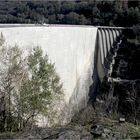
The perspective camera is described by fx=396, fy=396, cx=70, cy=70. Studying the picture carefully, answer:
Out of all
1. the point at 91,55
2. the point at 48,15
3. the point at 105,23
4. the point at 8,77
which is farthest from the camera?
the point at 48,15

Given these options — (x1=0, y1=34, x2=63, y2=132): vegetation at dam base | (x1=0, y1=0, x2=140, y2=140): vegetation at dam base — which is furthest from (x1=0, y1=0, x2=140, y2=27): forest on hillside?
(x1=0, y1=34, x2=63, y2=132): vegetation at dam base

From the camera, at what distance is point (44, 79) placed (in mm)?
15844

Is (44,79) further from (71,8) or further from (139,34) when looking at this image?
(71,8)

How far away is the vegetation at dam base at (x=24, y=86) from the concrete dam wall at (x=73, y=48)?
4.36 feet

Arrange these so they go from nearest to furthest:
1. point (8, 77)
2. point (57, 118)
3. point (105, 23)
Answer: point (8, 77) < point (57, 118) < point (105, 23)

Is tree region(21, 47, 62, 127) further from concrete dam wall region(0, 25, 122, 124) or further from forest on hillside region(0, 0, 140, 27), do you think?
forest on hillside region(0, 0, 140, 27)

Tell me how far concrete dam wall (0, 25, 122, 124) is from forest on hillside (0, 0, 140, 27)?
327 cm

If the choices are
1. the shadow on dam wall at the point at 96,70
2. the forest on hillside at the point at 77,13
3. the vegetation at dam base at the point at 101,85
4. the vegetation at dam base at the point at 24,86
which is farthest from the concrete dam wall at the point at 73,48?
the forest on hillside at the point at 77,13

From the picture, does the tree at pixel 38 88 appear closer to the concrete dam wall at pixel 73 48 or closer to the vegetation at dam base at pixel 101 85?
the vegetation at dam base at pixel 101 85

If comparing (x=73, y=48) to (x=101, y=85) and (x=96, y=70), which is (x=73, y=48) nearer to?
(x=101, y=85)

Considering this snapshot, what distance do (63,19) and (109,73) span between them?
9727mm

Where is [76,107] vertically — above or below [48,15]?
below

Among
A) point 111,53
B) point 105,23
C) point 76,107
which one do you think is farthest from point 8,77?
point 105,23

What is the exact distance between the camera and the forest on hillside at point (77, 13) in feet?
107
